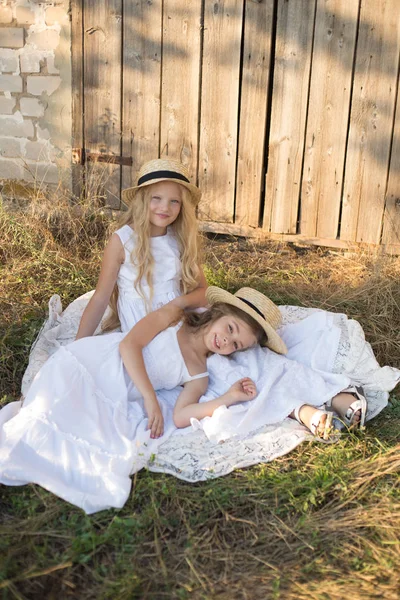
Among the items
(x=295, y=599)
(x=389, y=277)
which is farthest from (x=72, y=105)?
(x=295, y=599)

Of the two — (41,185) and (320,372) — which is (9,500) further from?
(41,185)

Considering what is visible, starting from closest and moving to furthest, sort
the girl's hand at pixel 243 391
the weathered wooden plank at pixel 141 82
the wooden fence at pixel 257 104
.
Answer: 1. the girl's hand at pixel 243 391
2. the wooden fence at pixel 257 104
3. the weathered wooden plank at pixel 141 82

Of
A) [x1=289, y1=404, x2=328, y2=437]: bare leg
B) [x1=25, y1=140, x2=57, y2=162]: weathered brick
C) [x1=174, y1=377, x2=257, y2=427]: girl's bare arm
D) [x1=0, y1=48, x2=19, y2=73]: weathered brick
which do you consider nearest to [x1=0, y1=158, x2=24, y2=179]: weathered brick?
[x1=25, y1=140, x2=57, y2=162]: weathered brick

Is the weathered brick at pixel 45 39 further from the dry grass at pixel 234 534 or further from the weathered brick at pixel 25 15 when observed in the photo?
the dry grass at pixel 234 534

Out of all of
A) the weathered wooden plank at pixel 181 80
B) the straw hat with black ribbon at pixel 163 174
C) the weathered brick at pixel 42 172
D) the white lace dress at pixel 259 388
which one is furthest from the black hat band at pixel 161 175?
the weathered brick at pixel 42 172

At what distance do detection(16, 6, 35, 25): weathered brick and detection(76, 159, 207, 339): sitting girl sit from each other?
96.5 inches

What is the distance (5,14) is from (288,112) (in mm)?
2367

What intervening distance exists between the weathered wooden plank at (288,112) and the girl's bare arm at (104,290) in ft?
6.15

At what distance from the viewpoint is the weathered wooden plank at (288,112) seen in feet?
15.1

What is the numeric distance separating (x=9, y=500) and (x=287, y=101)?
11.2 ft

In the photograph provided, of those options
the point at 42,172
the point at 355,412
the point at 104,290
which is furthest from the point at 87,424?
the point at 42,172

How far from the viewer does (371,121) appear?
4621 mm

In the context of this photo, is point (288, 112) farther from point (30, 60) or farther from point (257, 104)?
point (30, 60)

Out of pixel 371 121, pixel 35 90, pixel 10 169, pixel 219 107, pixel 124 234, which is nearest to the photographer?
pixel 124 234
